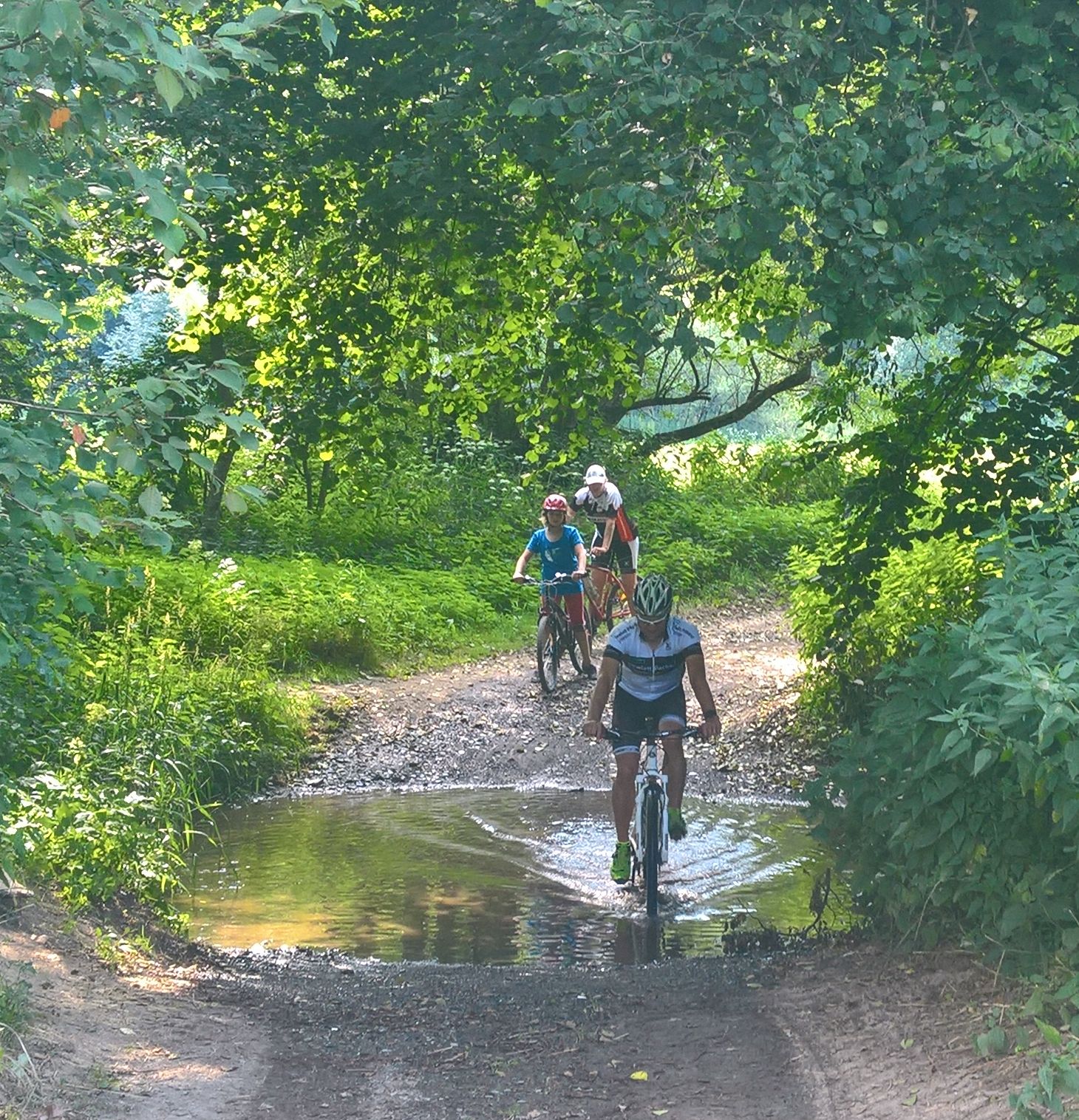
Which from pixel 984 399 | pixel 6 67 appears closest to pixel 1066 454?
pixel 984 399

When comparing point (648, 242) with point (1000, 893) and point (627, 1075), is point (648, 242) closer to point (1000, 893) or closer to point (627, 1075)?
point (1000, 893)

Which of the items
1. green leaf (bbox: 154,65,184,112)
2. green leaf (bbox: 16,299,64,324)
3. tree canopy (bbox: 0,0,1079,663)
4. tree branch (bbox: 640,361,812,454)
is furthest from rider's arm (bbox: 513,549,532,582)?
tree branch (bbox: 640,361,812,454)

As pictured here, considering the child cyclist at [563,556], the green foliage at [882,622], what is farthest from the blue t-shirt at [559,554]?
the green foliage at [882,622]

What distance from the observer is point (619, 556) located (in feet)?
54.5

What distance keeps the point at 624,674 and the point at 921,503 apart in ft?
7.71

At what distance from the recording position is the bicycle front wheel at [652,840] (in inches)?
331

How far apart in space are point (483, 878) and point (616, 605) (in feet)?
28.0

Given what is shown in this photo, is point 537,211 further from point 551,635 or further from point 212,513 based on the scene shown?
point 212,513

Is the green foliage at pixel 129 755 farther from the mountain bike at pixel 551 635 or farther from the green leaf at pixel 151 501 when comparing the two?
the mountain bike at pixel 551 635

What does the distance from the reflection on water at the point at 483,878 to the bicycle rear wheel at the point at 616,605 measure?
5100mm

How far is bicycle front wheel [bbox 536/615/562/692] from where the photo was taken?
14812 millimetres

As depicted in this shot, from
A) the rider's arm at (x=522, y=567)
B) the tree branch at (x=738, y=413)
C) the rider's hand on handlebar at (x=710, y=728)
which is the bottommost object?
the rider's hand on handlebar at (x=710, y=728)

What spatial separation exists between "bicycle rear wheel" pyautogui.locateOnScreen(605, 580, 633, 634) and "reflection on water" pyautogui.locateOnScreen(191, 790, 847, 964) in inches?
201

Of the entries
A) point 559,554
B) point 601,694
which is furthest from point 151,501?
point 559,554
